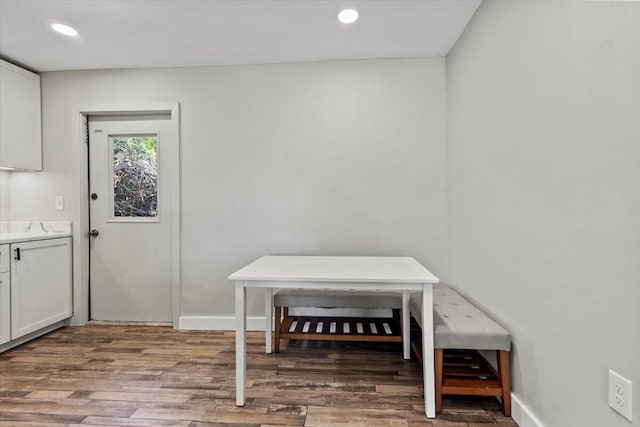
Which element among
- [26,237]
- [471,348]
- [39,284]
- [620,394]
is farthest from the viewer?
[39,284]

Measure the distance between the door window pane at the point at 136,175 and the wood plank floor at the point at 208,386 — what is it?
3.71 feet

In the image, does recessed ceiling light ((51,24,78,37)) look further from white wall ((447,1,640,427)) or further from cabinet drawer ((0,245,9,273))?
white wall ((447,1,640,427))

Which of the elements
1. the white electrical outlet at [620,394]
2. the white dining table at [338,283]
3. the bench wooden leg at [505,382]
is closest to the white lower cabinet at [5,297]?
the white dining table at [338,283]

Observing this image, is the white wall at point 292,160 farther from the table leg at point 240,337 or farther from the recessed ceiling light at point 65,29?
the table leg at point 240,337

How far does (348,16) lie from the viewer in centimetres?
214

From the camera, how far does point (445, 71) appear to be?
106 inches

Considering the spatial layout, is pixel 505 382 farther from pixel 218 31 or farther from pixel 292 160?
pixel 218 31

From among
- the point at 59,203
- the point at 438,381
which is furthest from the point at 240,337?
the point at 59,203

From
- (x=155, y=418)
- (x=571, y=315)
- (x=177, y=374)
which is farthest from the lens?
(x=177, y=374)

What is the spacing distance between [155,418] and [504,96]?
8.00ft

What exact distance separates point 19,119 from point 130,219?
120cm

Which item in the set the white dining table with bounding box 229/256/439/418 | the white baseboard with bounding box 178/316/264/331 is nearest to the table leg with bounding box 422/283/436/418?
the white dining table with bounding box 229/256/439/418

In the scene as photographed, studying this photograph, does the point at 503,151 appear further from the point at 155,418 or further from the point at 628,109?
the point at 155,418

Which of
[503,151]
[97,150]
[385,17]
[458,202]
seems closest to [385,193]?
[458,202]
